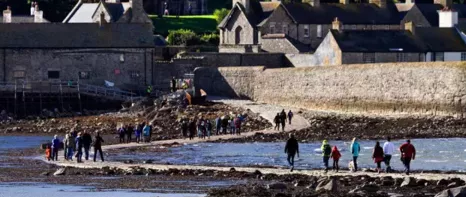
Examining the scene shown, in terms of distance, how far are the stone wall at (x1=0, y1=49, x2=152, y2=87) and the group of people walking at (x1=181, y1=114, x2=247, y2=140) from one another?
1634cm

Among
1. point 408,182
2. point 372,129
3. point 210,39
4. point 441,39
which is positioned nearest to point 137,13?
point 441,39

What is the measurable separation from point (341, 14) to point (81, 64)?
72.7 ft

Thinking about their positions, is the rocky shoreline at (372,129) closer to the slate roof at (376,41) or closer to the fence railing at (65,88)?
the fence railing at (65,88)

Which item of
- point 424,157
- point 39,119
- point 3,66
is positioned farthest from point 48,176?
point 3,66

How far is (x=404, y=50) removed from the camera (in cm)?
8819

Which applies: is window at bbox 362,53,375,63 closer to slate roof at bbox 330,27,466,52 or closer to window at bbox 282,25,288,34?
slate roof at bbox 330,27,466,52

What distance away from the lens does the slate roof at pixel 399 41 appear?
87.9 meters

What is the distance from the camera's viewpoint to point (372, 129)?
217ft

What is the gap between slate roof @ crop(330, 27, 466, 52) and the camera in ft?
289

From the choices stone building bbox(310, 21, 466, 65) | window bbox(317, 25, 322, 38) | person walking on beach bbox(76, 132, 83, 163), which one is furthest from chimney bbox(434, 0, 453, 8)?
person walking on beach bbox(76, 132, 83, 163)

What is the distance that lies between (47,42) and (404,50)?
18.0 meters

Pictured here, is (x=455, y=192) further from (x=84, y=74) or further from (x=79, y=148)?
(x=84, y=74)

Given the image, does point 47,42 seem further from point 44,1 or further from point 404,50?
point 44,1

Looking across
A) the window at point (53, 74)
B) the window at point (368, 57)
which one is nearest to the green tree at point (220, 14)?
the window at point (368, 57)
